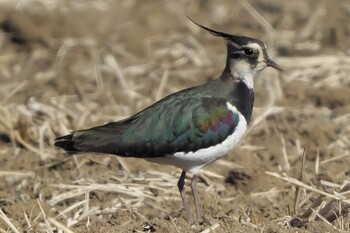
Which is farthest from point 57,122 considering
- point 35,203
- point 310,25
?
point 310,25

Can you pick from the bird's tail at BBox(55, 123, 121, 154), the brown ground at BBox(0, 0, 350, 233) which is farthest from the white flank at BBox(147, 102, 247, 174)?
the brown ground at BBox(0, 0, 350, 233)

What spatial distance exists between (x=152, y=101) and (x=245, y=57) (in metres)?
2.83

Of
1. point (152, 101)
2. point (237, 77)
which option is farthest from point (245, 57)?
point (152, 101)

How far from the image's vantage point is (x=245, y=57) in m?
7.45

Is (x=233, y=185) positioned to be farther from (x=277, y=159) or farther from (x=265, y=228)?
(x=265, y=228)

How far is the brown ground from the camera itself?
287 inches

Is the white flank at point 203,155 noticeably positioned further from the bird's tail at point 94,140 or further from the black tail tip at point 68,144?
the black tail tip at point 68,144

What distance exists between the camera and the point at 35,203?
7.51 m

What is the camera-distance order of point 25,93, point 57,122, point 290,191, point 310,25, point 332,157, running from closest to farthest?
point 290,191
point 332,157
point 57,122
point 25,93
point 310,25

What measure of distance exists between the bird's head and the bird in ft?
0.64

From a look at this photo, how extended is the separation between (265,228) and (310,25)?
6809mm

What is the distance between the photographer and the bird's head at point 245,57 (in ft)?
24.4

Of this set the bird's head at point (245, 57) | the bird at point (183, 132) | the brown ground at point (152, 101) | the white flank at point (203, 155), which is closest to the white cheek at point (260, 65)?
the bird's head at point (245, 57)

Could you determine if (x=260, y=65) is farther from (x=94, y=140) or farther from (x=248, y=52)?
(x=94, y=140)
